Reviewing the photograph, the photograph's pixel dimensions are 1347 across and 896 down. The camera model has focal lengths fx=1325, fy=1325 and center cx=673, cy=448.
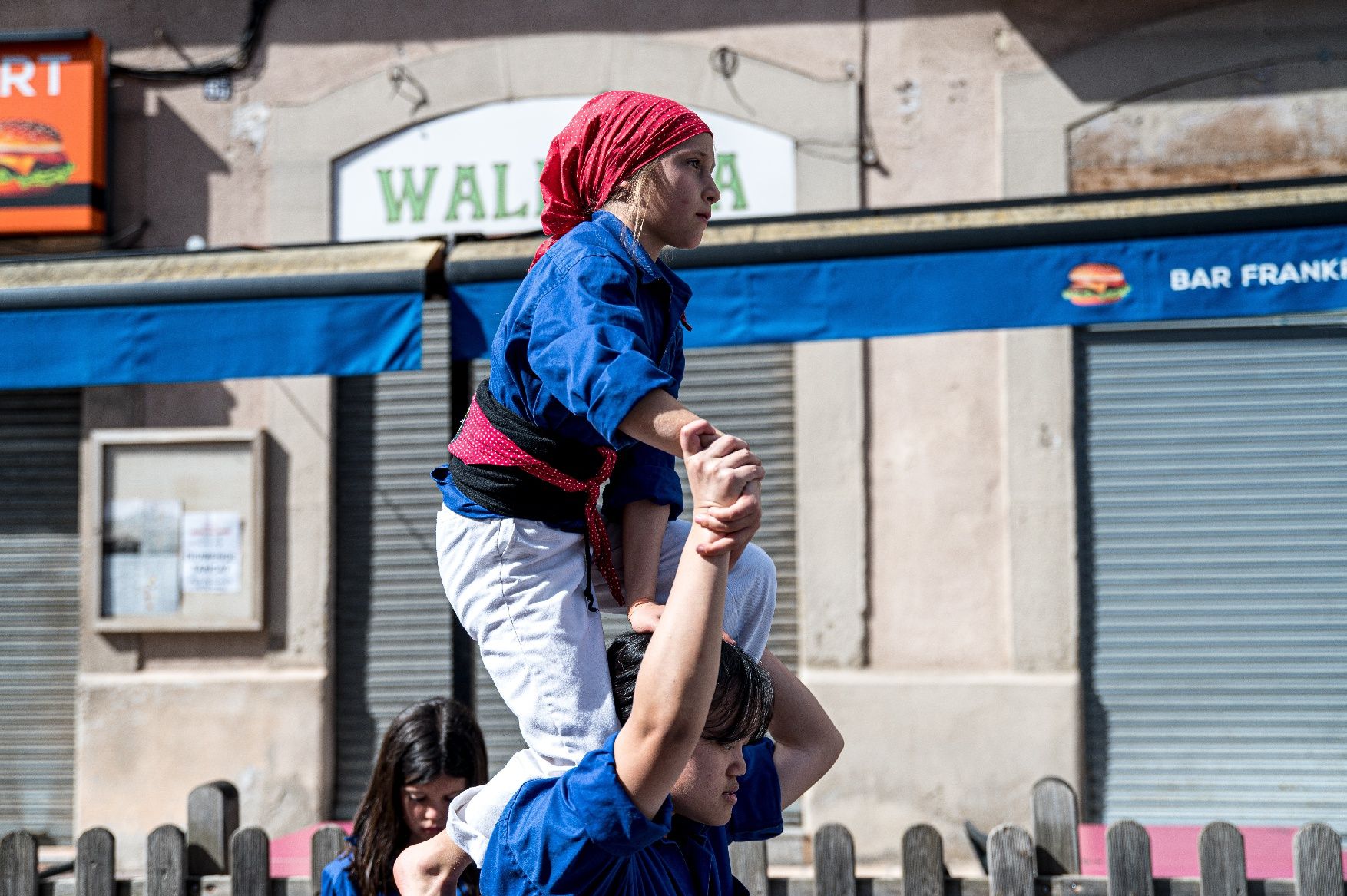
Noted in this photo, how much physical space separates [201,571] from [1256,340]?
6.39 metres

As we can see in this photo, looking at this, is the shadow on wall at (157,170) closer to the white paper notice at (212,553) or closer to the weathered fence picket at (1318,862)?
the white paper notice at (212,553)

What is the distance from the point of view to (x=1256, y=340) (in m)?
7.64

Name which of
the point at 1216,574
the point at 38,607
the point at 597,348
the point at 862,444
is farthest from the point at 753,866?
the point at 38,607

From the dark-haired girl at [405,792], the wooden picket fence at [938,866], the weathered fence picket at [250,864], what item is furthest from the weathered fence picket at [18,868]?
the dark-haired girl at [405,792]

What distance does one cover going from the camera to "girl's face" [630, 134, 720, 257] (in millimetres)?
2137

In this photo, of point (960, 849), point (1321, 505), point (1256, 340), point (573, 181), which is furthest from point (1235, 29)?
point (573, 181)

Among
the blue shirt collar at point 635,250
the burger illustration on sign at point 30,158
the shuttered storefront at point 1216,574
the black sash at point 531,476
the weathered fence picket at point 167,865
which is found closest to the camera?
the blue shirt collar at point 635,250

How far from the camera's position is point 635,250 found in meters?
2.07

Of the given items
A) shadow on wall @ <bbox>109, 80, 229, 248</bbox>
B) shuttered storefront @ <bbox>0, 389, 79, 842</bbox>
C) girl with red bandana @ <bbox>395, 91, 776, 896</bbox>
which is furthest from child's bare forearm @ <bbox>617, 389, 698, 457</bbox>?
shuttered storefront @ <bbox>0, 389, 79, 842</bbox>

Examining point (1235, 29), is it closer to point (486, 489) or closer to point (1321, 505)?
point (1321, 505)

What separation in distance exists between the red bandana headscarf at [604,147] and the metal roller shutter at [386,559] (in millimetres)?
5927

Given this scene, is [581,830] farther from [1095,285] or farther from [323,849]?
[1095,285]

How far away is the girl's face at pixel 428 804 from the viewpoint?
3.41 metres

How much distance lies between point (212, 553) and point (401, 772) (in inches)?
200
